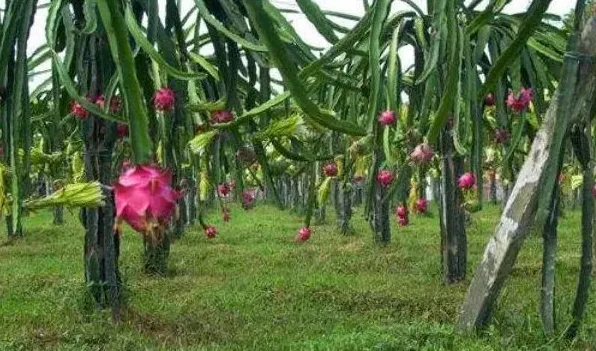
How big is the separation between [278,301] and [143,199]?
4.85 m

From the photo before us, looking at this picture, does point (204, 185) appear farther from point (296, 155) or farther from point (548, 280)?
point (548, 280)

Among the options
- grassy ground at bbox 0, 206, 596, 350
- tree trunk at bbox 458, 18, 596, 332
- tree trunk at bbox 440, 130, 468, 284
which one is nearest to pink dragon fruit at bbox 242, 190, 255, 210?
grassy ground at bbox 0, 206, 596, 350

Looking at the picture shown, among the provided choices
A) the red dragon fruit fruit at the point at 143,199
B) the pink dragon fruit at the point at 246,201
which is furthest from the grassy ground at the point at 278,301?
the red dragon fruit fruit at the point at 143,199

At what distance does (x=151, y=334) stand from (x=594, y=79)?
8.42ft

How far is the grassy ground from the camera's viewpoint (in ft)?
13.1

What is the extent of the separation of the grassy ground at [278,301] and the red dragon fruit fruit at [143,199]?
2.59m

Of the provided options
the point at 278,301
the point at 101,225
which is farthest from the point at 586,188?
the point at 278,301

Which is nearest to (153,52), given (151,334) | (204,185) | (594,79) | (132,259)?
(594,79)

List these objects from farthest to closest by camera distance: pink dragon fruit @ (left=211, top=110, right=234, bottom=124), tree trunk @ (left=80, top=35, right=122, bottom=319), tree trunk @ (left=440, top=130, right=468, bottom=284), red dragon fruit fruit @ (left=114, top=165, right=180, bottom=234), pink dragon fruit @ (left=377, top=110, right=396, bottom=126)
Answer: tree trunk @ (left=440, top=130, right=468, bottom=284) < tree trunk @ (left=80, top=35, right=122, bottom=319) < pink dragon fruit @ (left=377, top=110, right=396, bottom=126) < pink dragon fruit @ (left=211, top=110, right=234, bottom=124) < red dragon fruit fruit @ (left=114, top=165, right=180, bottom=234)

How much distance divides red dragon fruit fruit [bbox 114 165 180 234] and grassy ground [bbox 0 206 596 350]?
2594 mm

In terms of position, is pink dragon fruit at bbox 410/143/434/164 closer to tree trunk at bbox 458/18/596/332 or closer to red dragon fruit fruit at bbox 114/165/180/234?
tree trunk at bbox 458/18/596/332

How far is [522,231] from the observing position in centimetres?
339

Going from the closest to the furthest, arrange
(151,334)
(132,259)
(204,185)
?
(151,334) < (204,185) < (132,259)

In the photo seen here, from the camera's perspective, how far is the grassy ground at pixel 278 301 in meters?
3.99
